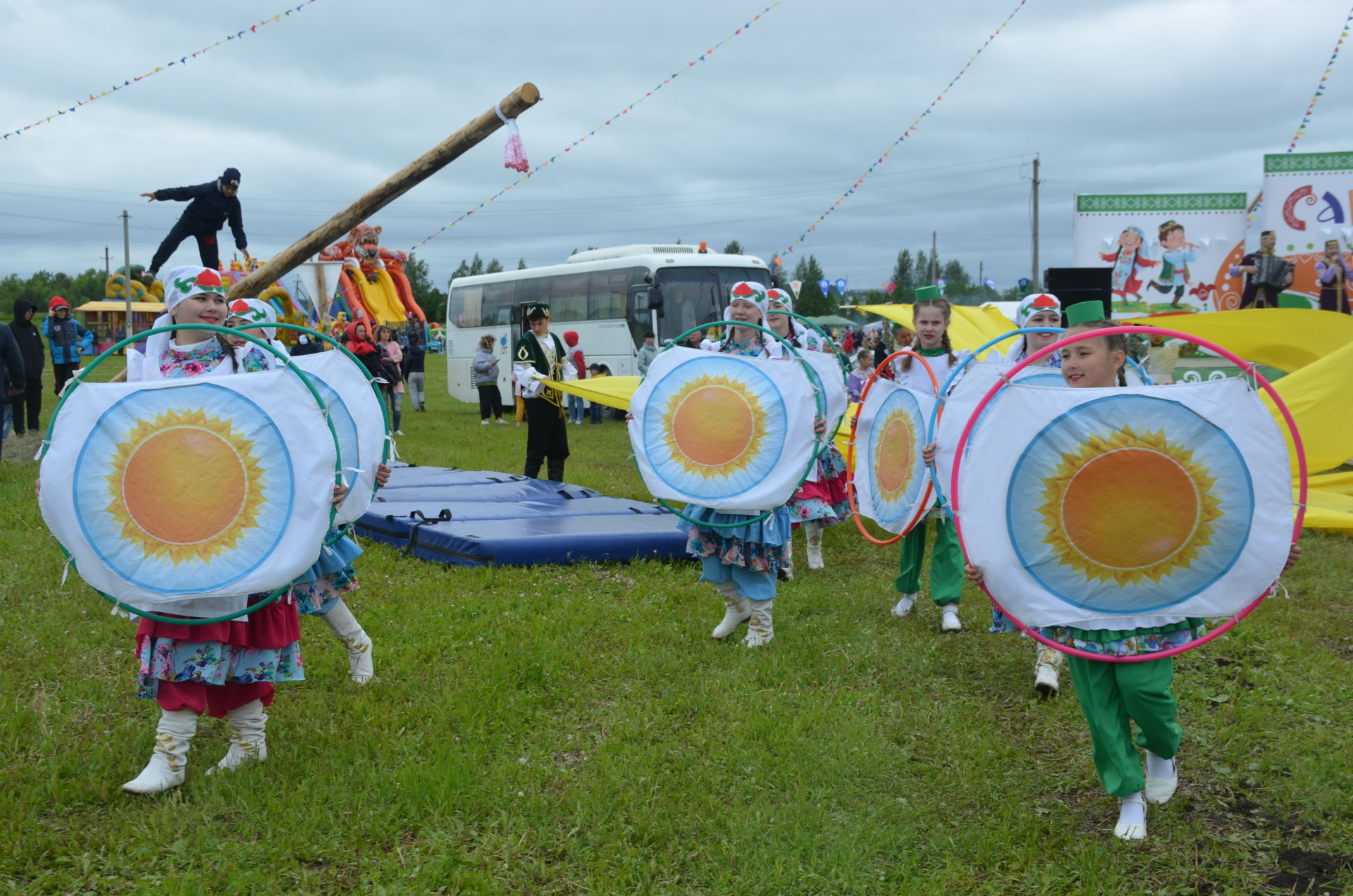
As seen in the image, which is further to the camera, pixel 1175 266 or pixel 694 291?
pixel 694 291

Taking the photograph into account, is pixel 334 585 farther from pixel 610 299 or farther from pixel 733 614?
pixel 610 299

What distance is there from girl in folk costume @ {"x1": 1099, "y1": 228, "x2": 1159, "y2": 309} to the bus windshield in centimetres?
753

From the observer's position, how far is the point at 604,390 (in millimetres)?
12039

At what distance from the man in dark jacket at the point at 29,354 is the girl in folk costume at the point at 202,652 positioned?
12339mm

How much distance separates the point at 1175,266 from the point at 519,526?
13.1 m

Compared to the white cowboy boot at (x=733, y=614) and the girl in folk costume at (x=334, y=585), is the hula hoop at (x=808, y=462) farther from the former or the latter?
the girl in folk costume at (x=334, y=585)

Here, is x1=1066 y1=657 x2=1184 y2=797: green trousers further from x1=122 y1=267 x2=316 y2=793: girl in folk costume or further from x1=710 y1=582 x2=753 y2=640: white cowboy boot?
x1=122 y1=267 x2=316 y2=793: girl in folk costume

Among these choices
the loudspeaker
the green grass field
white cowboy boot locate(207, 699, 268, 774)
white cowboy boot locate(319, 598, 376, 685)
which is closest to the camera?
the green grass field

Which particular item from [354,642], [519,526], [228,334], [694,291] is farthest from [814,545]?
[694,291]

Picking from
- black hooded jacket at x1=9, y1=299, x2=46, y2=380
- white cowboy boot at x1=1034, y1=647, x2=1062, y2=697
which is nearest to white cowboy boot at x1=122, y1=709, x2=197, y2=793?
white cowboy boot at x1=1034, y1=647, x2=1062, y2=697

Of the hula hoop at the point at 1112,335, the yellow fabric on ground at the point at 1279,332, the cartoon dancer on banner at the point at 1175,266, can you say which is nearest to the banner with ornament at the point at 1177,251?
the cartoon dancer on banner at the point at 1175,266

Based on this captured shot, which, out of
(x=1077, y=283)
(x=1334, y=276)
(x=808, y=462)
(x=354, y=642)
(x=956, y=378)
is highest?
(x=1334, y=276)

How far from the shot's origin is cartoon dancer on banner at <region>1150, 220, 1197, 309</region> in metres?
16.9

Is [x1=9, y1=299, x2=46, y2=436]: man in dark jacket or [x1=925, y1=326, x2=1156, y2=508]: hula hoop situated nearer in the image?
[x1=925, y1=326, x2=1156, y2=508]: hula hoop
